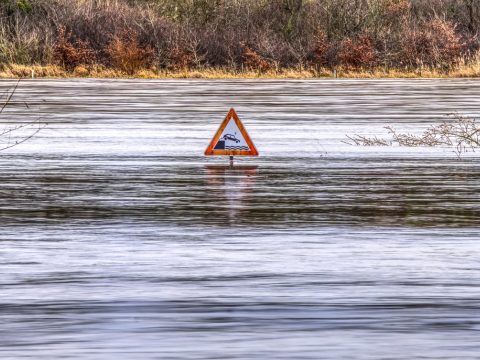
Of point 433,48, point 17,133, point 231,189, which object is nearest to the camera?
point 231,189

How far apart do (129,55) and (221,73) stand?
4668 millimetres

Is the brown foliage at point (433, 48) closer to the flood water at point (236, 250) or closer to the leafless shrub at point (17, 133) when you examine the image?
the leafless shrub at point (17, 133)

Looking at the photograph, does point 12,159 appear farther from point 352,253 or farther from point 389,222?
point 352,253

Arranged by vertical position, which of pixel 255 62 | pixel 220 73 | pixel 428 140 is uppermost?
pixel 428 140

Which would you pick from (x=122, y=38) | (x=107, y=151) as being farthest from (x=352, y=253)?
(x=122, y=38)

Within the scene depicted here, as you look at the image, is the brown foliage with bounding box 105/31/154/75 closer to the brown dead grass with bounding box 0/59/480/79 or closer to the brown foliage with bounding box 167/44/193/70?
the brown dead grass with bounding box 0/59/480/79

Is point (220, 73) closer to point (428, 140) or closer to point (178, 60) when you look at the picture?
point (178, 60)

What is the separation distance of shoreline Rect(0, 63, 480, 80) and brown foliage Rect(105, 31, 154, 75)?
0.40 meters

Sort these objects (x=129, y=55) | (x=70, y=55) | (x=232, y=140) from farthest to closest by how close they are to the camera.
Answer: (x=70, y=55)
(x=129, y=55)
(x=232, y=140)

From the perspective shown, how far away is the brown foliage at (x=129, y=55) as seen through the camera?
224 ft

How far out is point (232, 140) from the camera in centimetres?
2169

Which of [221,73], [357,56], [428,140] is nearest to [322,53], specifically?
[357,56]

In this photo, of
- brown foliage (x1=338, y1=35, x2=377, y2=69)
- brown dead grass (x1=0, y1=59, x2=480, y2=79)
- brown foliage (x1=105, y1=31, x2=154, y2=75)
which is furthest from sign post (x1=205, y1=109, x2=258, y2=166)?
brown foliage (x1=338, y1=35, x2=377, y2=69)

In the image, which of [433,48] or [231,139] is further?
[433,48]
